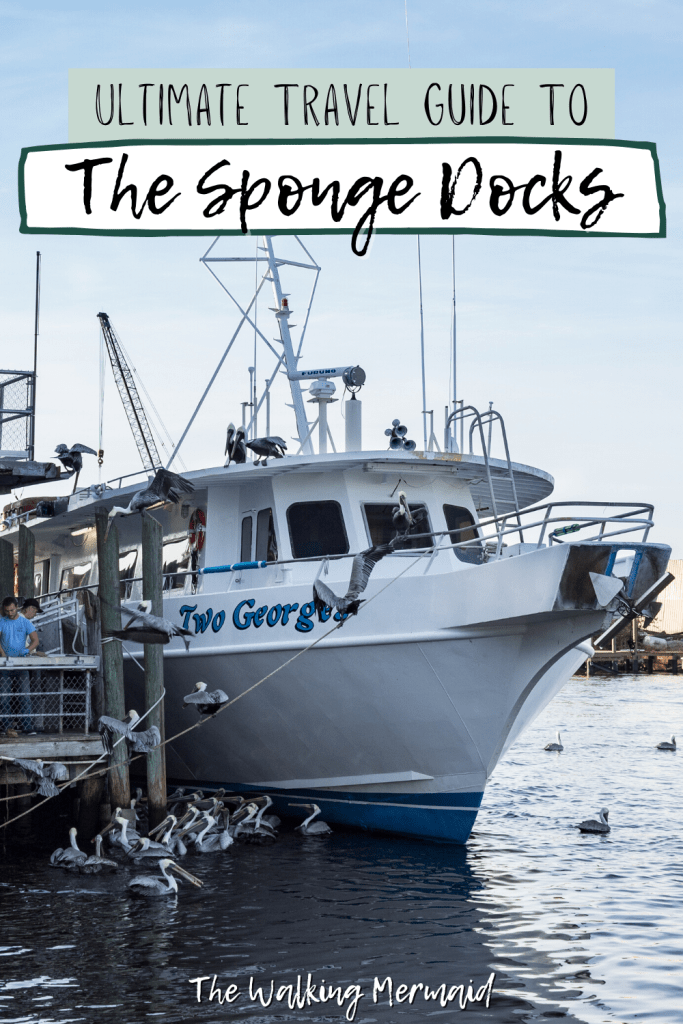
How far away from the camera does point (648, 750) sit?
2803 cm

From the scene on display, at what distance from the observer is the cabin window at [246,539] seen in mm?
15219

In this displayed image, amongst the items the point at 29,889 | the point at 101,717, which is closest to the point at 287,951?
the point at 29,889

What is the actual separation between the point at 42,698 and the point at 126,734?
4.98ft

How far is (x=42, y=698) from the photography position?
13.9 meters

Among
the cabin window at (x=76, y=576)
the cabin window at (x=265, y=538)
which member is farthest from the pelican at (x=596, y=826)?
the cabin window at (x=76, y=576)

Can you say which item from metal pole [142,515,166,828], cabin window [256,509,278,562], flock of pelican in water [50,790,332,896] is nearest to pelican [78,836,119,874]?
flock of pelican in water [50,790,332,896]

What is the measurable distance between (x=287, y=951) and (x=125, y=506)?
8.34 metres

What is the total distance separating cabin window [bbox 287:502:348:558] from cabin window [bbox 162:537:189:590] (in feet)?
8.36

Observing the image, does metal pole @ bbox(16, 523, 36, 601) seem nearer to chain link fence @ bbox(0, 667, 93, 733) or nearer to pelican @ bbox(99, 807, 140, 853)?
chain link fence @ bbox(0, 667, 93, 733)

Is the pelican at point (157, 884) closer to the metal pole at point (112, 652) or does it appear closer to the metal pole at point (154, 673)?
the metal pole at point (112, 652)

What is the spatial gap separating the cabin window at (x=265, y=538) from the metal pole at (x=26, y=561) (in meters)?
3.75

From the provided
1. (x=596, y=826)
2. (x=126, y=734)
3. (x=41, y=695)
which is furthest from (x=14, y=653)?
(x=596, y=826)

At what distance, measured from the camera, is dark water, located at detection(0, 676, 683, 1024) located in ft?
27.9

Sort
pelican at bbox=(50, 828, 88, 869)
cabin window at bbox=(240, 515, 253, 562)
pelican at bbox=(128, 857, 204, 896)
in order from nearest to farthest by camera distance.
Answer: pelican at bbox=(128, 857, 204, 896)
pelican at bbox=(50, 828, 88, 869)
cabin window at bbox=(240, 515, 253, 562)
